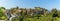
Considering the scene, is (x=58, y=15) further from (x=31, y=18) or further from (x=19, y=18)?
(x=19, y=18)

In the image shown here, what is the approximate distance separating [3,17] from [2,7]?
15.3 inches

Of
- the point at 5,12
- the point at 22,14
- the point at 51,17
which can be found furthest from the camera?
the point at 5,12

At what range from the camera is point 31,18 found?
13.1 ft

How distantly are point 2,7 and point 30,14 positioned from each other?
0.89 meters

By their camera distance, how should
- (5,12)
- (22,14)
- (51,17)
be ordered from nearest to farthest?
(51,17) < (22,14) < (5,12)

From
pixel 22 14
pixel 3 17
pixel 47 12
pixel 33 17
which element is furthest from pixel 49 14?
pixel 3 17

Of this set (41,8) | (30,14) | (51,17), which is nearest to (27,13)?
(30,14)

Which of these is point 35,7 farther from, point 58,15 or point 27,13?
point 58,15

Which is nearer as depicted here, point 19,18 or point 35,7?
point 19,18

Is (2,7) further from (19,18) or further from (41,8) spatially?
(41,8)

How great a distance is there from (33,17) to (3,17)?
2.83 ft

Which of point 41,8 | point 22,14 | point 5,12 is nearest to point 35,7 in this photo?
point 41,8

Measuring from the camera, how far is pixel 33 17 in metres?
4.04

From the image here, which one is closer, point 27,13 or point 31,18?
point 31,18
